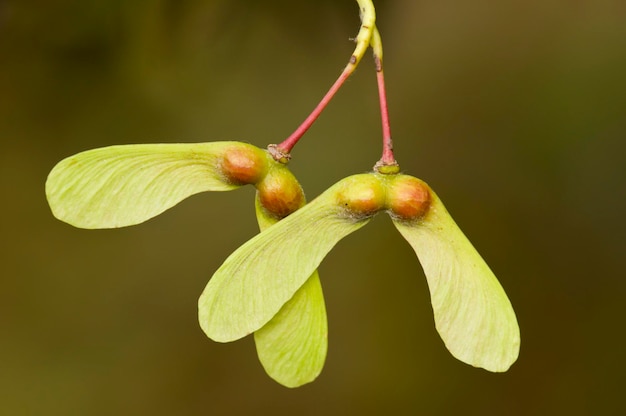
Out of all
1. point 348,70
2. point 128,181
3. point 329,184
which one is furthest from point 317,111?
point 329,184

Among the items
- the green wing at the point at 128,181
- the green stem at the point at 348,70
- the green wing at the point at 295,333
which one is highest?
the green stem at the point at 348,70

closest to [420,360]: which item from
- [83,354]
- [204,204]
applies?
[204,204]

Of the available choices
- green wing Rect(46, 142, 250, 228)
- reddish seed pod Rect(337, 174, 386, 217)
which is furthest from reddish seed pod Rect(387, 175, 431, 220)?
green wing Rect(46, 142, 250, 228)

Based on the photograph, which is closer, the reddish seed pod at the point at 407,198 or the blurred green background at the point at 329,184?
the reddish seed pod at the point at 407,198

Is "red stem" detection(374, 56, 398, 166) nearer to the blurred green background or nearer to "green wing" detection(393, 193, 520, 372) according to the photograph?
"green wing" detection(393, 193, 520, 372)

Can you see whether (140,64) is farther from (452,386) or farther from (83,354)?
(452,386)

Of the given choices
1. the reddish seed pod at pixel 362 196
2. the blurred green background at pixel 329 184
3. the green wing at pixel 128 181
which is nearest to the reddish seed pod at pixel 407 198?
the reddish seed pod at pixel 362 196

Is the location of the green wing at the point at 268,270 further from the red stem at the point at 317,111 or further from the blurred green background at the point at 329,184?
the blurred green background at the point at 329,184

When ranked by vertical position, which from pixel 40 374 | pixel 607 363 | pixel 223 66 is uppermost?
pixel 223 66
